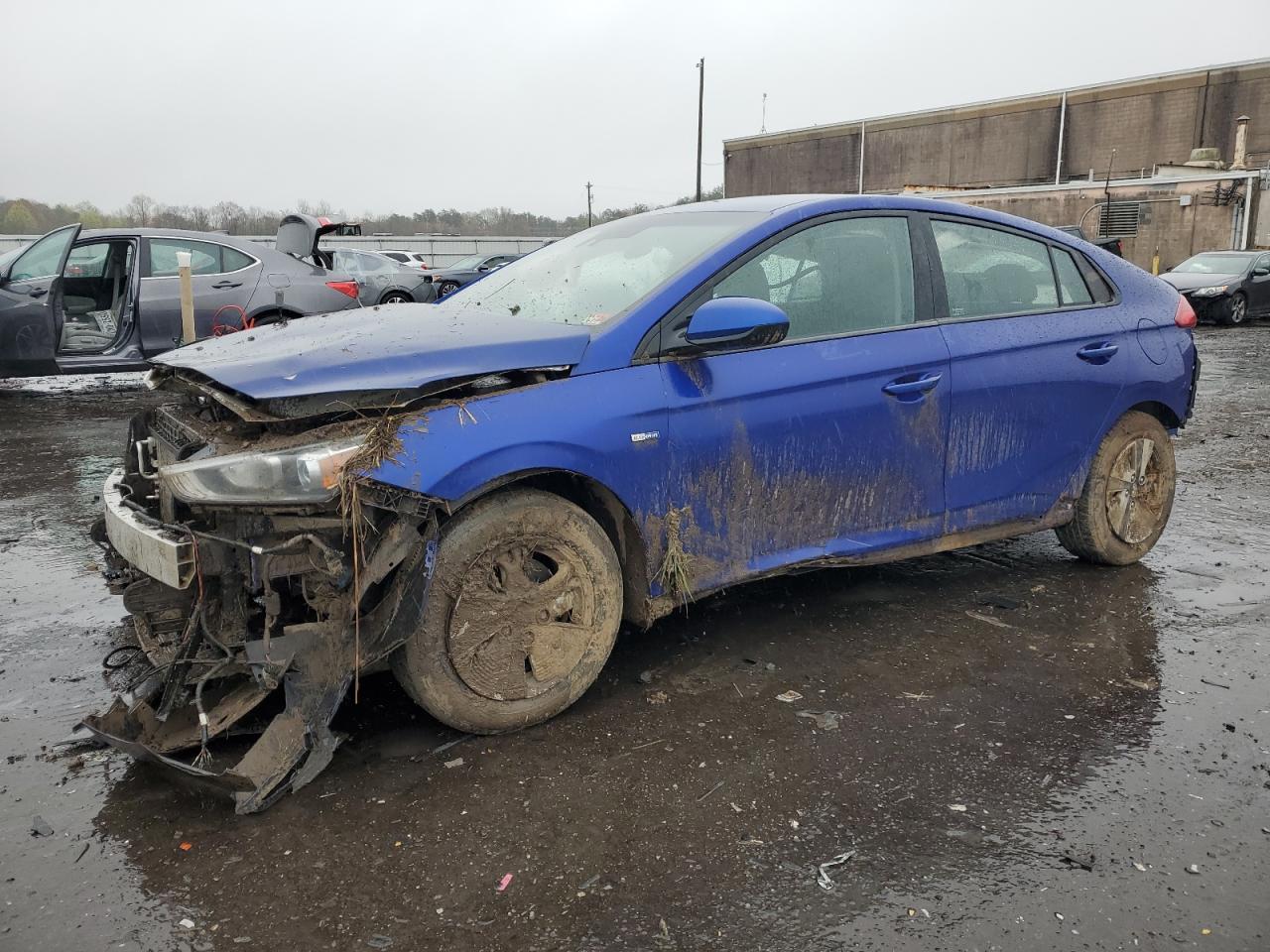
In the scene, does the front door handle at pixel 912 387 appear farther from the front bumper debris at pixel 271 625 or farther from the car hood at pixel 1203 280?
the car hood at pixel 1203 280

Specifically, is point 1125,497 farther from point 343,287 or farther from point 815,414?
point 343,287

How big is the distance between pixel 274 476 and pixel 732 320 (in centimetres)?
151

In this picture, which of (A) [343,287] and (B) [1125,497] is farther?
(A) [343,287]

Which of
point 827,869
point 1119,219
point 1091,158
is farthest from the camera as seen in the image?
point 1091,158

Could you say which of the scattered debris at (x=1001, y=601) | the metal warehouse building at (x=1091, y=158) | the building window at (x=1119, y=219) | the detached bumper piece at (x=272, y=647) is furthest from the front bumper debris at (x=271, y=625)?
the building window at (x=1119, y=219)

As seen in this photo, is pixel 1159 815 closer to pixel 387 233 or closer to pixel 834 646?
pixel 834 646

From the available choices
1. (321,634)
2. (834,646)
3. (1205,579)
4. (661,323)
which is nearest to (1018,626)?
(834,646)

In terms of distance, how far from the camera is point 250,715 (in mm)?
3107

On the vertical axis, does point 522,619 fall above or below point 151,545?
below

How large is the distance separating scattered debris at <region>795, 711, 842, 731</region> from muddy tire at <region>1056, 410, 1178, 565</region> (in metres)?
2.03

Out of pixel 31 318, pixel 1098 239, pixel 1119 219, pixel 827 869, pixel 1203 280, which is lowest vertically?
pixel 827 869

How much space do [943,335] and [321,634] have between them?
2654 mm

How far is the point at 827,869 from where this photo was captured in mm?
2443

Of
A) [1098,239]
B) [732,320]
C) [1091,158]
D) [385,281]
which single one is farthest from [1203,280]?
[1091,158]
